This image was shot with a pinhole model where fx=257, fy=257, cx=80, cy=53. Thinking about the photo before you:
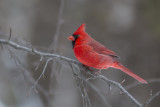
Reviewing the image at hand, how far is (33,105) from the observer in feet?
18.6

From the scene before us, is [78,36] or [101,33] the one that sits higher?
[78,36]

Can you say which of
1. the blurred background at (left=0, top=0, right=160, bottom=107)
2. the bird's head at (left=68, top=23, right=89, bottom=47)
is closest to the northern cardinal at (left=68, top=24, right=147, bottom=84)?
the bird's head at (left=68, top=23, right=89, bottom=47)

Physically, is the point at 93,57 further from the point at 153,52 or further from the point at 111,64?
the point at 153,52

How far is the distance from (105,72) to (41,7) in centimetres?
198

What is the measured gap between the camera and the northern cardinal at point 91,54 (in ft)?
9.32

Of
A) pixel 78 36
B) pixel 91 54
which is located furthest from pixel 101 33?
pixel 91 54

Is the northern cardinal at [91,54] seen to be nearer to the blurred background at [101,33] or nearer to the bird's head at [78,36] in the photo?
the bird's head at [78,36]

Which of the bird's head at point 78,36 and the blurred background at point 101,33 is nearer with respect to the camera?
the bird's head at point 78,36

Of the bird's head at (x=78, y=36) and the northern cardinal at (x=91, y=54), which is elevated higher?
the bird's head at (x=78, y=36)

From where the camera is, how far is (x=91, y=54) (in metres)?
2.92

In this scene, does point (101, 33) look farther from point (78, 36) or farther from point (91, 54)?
point (91, 54)

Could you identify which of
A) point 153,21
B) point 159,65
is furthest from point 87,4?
point 159,65

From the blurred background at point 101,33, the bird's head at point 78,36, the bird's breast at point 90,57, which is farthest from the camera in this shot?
the blurred background at point 101,33

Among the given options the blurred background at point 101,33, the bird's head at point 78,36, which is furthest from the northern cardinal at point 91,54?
the blurred background at point 101,33
